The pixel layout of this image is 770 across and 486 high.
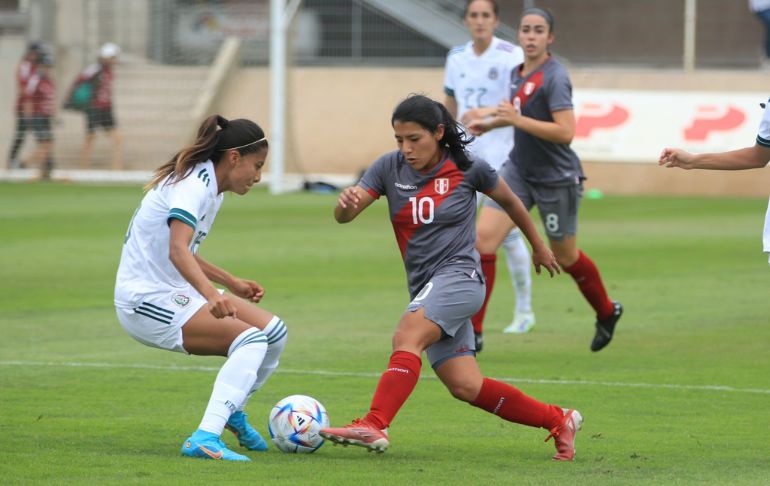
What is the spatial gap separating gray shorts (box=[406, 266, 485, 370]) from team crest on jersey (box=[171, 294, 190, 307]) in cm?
102

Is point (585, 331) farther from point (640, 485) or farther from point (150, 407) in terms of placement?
point (640, 485)

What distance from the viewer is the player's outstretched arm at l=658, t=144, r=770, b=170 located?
23.3 feet

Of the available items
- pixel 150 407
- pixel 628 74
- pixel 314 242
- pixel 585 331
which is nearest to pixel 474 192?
pixel 150 407

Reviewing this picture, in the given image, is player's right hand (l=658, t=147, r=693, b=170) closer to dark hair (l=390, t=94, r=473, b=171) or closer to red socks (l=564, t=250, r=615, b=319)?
dark hair (l=390, t=94, r=473, b=171)

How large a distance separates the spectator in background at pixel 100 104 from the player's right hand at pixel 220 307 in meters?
21.5

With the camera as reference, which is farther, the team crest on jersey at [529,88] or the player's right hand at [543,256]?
the team crest on jersey at [529,88]

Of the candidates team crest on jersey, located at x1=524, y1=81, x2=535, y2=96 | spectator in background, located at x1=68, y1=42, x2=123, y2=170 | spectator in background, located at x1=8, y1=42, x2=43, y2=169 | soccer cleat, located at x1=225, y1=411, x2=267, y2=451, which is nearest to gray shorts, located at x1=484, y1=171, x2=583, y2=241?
team crest on jersey, located at x1=524, y1=81, x2=535, y2=96

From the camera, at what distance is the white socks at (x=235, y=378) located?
21.1ft

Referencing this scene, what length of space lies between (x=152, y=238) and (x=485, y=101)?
543 cm

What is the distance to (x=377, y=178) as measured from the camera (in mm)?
6945

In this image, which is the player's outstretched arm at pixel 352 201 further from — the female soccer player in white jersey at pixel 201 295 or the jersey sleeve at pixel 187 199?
the jersey sleeve at pixel 187 199

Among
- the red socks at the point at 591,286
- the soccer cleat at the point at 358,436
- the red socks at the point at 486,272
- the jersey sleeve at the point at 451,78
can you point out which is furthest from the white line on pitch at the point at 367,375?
the jersey sleeve at the point at 451,78

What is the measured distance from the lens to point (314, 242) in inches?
686

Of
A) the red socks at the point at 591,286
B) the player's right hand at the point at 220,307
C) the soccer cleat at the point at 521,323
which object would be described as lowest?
the soccer cleat at the point at 521,323
